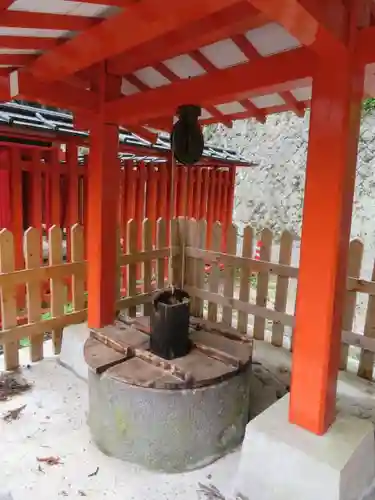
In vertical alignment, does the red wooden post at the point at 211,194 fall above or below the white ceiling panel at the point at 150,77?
below

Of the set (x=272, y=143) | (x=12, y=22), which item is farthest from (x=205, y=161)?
(x=272, y=143)

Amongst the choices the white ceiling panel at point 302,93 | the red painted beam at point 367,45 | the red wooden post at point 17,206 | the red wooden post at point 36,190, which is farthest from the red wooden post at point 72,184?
the red painted beam at point 367,45

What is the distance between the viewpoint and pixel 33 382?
3592mm

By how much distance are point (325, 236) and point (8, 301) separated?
293 cm

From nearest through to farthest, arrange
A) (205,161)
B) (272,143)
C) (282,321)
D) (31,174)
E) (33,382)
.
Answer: (33,382), (282,321), (31,174), (205,161), (272,143)

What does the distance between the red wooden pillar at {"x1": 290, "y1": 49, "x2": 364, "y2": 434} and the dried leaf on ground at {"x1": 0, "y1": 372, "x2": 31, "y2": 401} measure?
2383mm

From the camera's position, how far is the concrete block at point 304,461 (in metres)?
2.08

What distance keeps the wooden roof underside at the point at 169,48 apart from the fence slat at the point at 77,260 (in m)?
1.27

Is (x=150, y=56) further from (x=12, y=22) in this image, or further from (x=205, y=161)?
(x=205, y=161)

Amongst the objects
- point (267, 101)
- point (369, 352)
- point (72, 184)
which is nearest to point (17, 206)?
point (72, 184)

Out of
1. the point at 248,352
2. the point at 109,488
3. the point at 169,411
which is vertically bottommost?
the point at 109,488

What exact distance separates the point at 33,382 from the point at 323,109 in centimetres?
326

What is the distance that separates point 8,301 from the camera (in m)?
3.67

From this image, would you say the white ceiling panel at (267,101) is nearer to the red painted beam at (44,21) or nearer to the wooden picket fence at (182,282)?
the wooden picket fence at (182,282)
